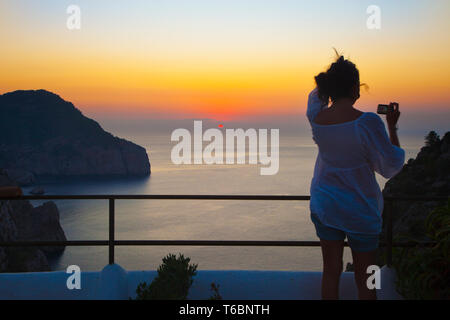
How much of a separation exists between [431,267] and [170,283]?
1695 mm

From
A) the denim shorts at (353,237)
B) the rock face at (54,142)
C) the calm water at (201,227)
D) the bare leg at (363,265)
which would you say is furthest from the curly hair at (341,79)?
the rock face at (54,142)

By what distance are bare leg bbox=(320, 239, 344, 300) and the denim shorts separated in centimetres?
3

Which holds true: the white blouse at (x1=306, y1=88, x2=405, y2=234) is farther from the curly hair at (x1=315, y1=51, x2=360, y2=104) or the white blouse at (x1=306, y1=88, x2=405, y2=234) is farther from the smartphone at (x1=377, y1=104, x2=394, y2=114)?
the smartphone at (x1=377, y1=104, x2=394, y2=114)

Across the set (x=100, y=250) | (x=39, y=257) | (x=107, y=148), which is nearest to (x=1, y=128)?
(x=107, y=148)

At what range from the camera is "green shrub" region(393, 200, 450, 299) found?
8.84ft

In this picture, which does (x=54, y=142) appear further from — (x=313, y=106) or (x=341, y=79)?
(x=341, y=79)

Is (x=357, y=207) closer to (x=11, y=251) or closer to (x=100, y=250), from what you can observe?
(x=11, y=251)

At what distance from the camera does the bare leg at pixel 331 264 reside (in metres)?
2.17

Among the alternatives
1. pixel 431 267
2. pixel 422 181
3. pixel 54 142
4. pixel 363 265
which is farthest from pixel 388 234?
pixel 54 142

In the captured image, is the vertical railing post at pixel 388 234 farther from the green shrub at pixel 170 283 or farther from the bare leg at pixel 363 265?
the green shrub at pixel 170 283

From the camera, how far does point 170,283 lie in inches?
114

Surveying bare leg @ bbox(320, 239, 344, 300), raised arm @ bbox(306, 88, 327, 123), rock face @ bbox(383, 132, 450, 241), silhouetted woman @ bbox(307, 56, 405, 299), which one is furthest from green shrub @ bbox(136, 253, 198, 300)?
rock face @ bbox(383, 132, 450, 241)

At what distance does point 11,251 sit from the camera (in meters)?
60.7
